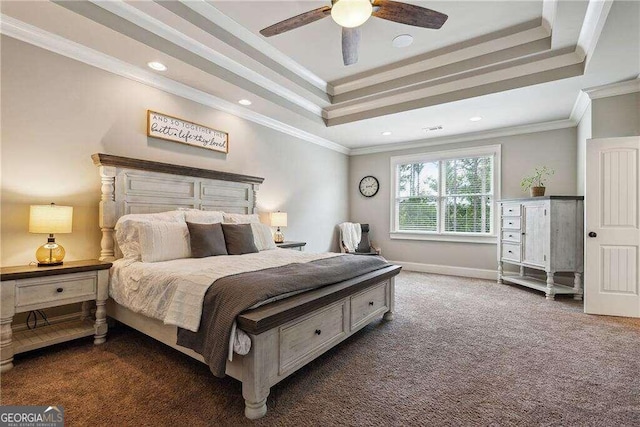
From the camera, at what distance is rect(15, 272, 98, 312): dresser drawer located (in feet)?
7.09

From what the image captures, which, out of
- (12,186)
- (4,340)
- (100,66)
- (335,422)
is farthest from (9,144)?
(335,422)

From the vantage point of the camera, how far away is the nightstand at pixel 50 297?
82.4 inches

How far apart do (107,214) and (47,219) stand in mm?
504

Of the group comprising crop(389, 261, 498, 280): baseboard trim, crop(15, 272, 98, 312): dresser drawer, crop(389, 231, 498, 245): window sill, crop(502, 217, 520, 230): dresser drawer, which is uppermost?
crop(502, 217, 520, 230): dresser drawer

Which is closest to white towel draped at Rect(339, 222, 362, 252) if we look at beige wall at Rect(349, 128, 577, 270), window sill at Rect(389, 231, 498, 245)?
beige wall at Rect(349, 128, 577, 270)

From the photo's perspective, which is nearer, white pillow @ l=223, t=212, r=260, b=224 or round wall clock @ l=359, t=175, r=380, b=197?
white pillow @ l=223, t=212, r=260, b=224

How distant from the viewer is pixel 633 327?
9.80ft

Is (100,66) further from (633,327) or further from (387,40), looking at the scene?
(633,327)

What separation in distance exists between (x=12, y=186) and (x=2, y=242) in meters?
0.45

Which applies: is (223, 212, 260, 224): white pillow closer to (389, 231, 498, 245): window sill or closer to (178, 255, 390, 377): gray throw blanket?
(178, 255, 390, 377): gray throw blanket

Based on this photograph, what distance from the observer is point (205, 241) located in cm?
288

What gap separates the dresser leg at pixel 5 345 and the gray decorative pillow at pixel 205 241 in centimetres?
128

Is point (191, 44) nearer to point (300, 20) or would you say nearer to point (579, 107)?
point (300, 20)

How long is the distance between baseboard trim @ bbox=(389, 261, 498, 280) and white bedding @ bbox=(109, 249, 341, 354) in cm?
375
